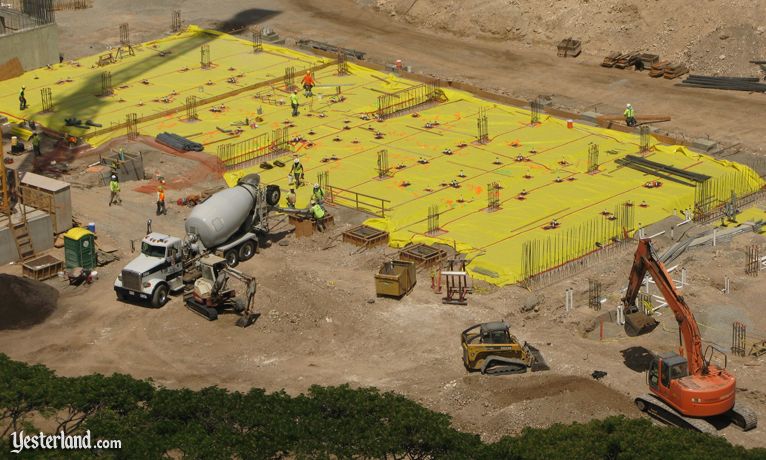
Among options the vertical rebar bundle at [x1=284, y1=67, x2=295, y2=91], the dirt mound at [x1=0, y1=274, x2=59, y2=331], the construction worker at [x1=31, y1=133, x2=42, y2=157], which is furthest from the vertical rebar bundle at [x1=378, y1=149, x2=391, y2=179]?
the dirt mound at [x1=0, y1=274, x2=59, y2=331]

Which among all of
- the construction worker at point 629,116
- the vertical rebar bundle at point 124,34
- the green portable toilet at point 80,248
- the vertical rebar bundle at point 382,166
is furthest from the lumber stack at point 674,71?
the green portable toilet at point 80,248

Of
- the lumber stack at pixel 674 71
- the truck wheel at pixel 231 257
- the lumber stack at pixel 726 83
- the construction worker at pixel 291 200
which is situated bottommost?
the truck wheel at pixel 231 257

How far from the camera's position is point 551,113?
7300 centimetres

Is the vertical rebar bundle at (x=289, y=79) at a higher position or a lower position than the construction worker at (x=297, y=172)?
higher

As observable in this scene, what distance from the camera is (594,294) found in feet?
170

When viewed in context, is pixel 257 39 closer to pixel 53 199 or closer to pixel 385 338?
pixel 53 199

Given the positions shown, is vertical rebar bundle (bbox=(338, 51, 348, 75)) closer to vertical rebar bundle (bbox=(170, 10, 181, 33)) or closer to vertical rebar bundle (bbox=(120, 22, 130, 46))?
vertical rebar bundle (bbox=(170, 10, 181, 33))

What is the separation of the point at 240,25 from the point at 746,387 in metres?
55.2

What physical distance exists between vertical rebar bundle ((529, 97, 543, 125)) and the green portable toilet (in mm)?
25573

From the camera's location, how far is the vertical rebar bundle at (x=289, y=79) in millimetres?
78188

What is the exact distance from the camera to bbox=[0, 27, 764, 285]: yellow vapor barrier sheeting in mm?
58250

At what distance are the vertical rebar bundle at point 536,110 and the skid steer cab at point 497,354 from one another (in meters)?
26.2

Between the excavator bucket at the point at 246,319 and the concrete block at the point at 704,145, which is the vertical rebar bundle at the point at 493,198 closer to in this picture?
the concrete block at the point at 704,145

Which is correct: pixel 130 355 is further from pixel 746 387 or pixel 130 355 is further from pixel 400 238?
pixel 746 387
